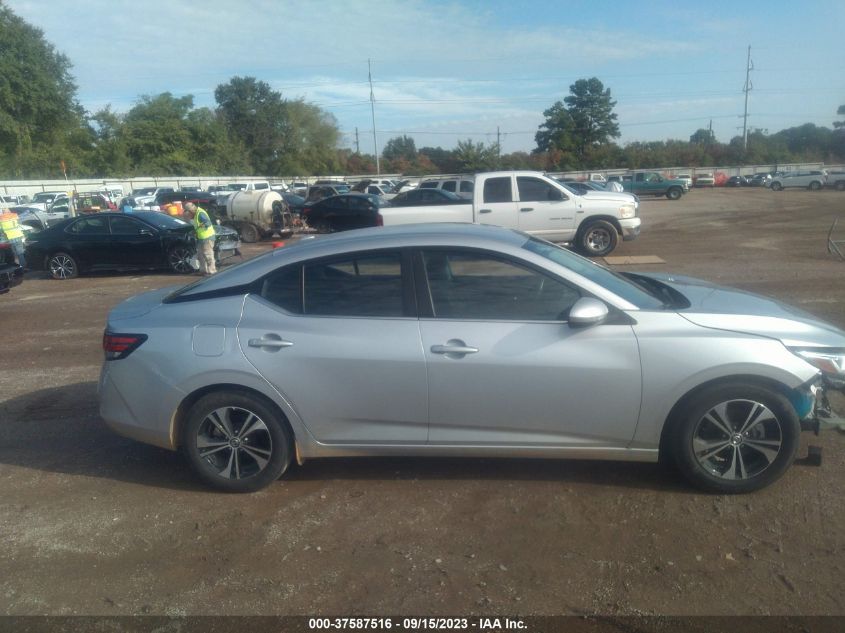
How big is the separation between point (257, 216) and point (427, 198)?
24.0 ft

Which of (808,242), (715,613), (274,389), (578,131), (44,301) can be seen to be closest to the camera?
(715,613)

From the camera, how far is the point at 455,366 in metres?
4.14

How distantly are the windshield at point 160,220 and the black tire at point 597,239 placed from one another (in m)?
9.38

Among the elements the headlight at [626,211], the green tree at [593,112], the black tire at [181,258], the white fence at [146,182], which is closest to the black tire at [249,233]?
the black tire at [181,258]

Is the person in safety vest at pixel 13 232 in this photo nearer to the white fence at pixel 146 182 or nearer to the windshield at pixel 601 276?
the windshield at pixel 601 276

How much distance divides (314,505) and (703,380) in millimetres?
2505

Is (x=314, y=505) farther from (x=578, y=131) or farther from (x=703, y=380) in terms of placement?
(x=578, y=131)

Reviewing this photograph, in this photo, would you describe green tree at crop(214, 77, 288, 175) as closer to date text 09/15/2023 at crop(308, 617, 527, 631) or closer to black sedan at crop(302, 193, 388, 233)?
black sedan at crop(302, 193, 388, 233)

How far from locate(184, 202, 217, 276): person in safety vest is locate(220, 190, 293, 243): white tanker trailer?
8.06 metres

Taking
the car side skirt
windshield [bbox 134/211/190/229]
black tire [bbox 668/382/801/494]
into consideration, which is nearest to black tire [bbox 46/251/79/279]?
windshield [bbox 134/211/190/229]

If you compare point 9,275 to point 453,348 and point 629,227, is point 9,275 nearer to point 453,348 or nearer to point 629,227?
point 453,348

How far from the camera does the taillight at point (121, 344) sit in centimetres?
448

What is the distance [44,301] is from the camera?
12.9 metres

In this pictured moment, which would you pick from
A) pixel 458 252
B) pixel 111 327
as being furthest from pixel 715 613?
pixel 111 327
